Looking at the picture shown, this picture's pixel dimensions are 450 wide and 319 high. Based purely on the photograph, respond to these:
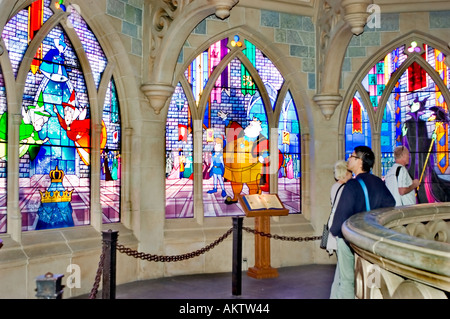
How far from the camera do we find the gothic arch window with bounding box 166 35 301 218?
791 centimetres

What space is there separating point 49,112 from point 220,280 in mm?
3015

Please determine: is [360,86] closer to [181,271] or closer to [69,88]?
[181,271]

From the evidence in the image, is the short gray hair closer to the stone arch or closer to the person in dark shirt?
the person in dark shirt

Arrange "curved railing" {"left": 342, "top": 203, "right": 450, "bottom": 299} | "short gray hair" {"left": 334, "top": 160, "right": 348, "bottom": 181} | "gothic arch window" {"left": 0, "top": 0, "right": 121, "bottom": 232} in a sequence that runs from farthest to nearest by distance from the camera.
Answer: "gothic arch window" {"left": 0, "top": 0, "right": 121, "bottom": 232}, "short gray hair" {"left": 334, "top": 160, "right": 348, "bottom": 181}, "curved railing" {"left": 342, "top": 203, "right": 450, "bottom": 299}

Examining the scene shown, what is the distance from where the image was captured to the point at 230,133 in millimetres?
8266

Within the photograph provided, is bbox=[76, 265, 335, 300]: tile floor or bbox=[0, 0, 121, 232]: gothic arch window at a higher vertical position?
bbox=[0, 0, 121, 232]: gothic arch window

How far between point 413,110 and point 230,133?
2984mm

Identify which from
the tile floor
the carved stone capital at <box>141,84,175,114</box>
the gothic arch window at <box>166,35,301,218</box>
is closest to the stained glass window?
the tile floor

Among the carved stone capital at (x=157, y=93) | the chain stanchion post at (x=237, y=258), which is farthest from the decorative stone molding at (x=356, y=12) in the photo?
the chain stanchion post at (x=237, y=258)

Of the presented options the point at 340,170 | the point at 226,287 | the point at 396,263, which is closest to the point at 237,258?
the point at 226,287

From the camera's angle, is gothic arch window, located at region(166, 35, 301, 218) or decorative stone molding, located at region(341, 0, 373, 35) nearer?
decorative stone molding, located at region(341, 0, 373, 35)

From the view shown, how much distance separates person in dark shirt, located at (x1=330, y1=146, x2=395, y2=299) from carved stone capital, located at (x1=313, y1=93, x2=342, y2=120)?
4078mm

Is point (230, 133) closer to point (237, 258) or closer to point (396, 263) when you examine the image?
point (237, 258)

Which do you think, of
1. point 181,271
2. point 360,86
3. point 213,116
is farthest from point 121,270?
point 360,86
